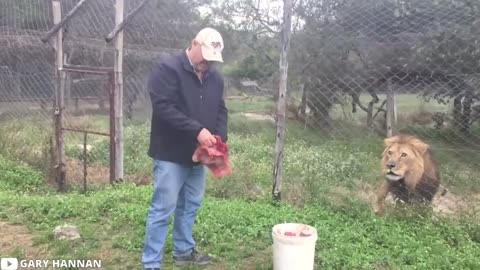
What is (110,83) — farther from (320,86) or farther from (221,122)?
(221,122)

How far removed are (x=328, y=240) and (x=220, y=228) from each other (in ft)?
3.11

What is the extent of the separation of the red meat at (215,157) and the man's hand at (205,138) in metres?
0.03

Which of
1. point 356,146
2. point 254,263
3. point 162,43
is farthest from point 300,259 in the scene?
point 162,43

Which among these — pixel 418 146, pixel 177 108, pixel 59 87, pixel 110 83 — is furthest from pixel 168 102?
pixel 59 87

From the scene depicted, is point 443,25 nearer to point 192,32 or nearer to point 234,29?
point 192,32

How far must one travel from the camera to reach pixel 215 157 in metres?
3.54

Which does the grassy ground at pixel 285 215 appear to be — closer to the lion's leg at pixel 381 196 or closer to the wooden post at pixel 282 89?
the lion's leg at pixel 381 196

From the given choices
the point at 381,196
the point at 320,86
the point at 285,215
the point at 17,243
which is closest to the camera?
the point at 17,243

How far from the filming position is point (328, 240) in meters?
4.30

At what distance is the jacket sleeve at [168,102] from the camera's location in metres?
3.45

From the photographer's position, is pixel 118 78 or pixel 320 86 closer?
pixel 118 78

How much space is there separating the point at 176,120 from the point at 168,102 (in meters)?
0.14

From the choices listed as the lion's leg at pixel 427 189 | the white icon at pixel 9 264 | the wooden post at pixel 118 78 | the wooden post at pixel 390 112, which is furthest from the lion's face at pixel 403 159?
the white icon at pixel 9 264

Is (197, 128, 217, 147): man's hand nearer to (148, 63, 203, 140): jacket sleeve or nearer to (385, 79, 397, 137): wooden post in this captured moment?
(148, 63, 203, 140): jacket sleeve
